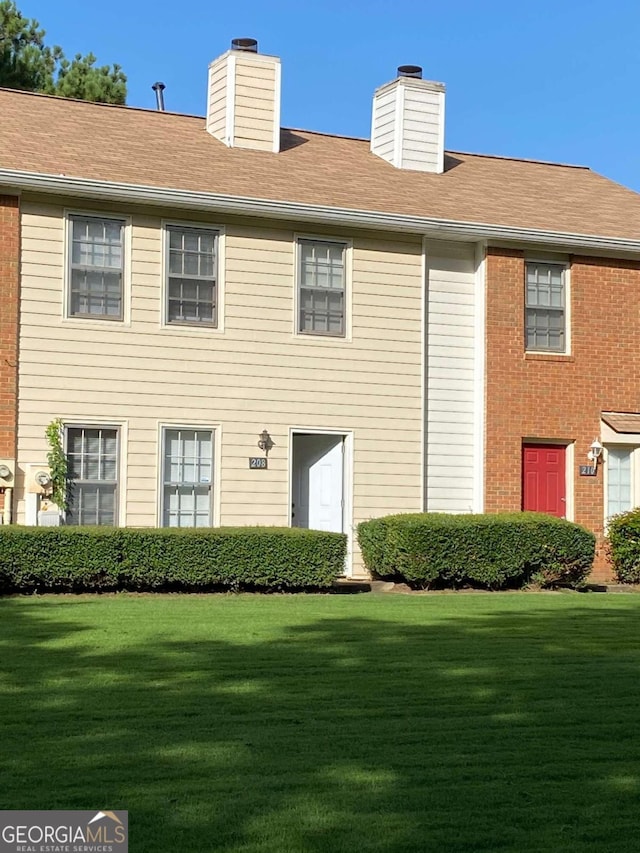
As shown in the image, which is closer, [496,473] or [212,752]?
[212,752]

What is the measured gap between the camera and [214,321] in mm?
19562

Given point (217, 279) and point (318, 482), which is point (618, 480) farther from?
point (217, 279)

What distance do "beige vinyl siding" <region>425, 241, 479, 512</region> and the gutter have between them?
549mm

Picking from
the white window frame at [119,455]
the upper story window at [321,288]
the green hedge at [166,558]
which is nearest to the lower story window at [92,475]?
the white window frame at [119,455]

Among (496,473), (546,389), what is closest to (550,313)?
(546,389)

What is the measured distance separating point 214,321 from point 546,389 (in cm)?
550

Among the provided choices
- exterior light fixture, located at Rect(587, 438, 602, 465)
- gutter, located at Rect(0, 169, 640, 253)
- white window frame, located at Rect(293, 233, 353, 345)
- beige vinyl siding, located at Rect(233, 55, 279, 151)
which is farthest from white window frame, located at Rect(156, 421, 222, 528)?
exterior light fixture, located at Rect(587, 438, 602, 465)

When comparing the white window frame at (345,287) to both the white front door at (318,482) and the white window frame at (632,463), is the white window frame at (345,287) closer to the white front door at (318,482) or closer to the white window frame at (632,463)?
the white front door at (318,482)

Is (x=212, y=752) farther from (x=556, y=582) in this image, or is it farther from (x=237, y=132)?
(x=237, y=132)

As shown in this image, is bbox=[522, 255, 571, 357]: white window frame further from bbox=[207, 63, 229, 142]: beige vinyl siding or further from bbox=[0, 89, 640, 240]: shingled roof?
bbox=[207, 63, 229, 142]: beige vinyl siding

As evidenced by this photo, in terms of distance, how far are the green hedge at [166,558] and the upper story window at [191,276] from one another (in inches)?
139

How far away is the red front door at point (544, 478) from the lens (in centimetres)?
2148

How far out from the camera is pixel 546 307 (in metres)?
21.7

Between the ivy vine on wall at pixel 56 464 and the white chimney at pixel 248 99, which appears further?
the white chimney at pixel 248 99
